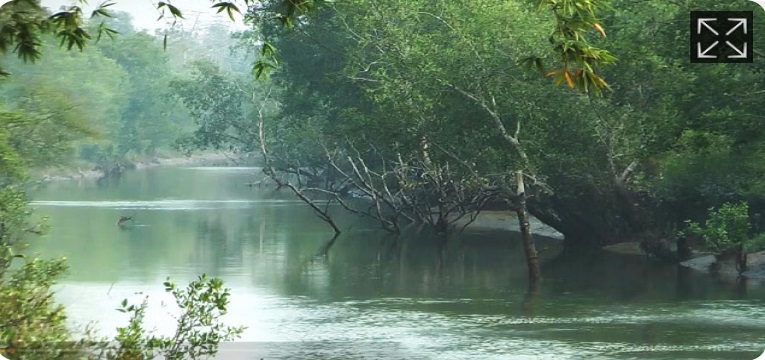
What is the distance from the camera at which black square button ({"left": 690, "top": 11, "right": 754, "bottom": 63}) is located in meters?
9.50

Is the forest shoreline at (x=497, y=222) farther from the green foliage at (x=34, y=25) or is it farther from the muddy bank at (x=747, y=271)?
the green foliage at (x=34, y=25)

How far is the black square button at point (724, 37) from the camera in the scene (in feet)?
31.2

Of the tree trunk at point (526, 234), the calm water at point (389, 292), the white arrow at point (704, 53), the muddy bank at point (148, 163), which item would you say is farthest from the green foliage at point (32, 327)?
the muddy bank at point (148, 163)

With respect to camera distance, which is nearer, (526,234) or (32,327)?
(32,327)

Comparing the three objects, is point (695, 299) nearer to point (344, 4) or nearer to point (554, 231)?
point (554, 231)

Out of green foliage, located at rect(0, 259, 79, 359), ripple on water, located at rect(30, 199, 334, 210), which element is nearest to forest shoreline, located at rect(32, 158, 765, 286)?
ripple on water, located at rect(30, 199, 334, 210)

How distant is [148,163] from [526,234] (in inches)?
845

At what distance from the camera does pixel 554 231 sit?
1861 cm

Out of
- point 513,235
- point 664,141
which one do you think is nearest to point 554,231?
point 513,235

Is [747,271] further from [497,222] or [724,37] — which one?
[497,222]

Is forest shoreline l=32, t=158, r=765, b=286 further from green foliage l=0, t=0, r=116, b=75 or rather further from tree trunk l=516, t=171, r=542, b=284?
green foliage l=0, t=0, r=116, b=75

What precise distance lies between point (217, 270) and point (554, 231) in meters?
5.05

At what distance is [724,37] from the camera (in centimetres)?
950

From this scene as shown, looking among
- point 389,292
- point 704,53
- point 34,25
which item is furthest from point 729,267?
point 34,25
